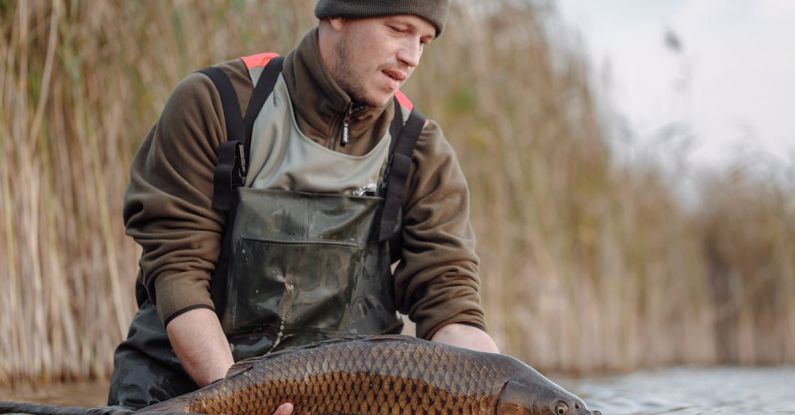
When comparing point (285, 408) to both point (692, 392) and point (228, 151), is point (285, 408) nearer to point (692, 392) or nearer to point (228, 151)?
point (228, 151)

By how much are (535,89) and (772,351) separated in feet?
15.5

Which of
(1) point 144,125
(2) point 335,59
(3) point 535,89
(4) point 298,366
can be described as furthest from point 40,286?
(3) point 535,89

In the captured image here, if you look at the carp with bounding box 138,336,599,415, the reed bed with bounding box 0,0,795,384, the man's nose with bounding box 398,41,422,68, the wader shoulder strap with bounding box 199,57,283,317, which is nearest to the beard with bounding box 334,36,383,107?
the man's nose with bounding box 398,41,422,68

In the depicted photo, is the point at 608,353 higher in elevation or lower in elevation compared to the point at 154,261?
lower

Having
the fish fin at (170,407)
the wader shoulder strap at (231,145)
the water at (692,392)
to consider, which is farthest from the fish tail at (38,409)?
the water at (692,392)

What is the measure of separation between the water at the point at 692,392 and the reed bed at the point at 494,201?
2.25ft

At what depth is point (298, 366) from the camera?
8.70 ft

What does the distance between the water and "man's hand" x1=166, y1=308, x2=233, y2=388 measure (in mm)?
1986

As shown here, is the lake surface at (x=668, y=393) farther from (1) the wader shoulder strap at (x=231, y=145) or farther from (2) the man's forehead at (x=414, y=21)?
(2) the man's forehead at (x=414, y=21)

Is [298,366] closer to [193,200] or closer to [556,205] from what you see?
[193,200]

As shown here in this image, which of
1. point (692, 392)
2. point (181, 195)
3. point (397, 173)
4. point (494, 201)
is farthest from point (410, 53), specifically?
point (494, 201)

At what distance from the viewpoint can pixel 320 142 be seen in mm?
3438

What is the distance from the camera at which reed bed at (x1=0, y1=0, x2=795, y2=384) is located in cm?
512

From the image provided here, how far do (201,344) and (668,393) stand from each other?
3807 millimetres
